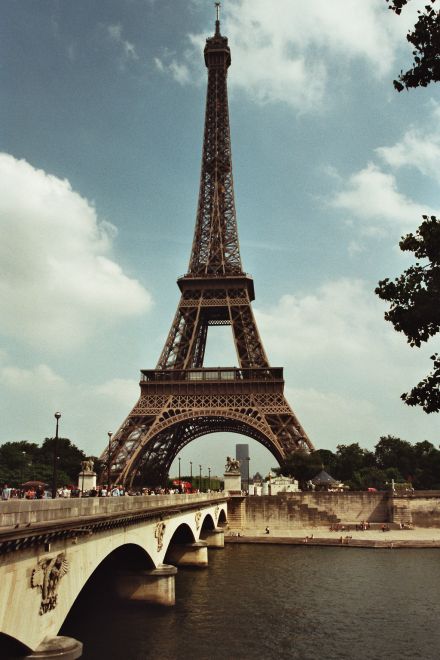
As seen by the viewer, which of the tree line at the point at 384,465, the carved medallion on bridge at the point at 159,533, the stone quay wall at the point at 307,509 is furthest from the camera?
the tree line at the point at 384,465

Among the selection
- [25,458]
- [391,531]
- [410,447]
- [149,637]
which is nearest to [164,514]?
[149,637]

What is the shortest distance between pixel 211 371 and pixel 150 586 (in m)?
46.4

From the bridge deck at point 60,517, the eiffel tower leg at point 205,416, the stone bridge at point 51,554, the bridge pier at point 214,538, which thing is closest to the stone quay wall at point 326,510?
the eiffel tower leg at point 205,416

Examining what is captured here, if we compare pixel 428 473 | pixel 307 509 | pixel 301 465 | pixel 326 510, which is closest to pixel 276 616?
pixel 307 509

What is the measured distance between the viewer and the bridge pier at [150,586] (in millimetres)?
28109

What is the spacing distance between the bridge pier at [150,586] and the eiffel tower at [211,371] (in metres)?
33.5

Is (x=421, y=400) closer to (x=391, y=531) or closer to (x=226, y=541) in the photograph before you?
(x=226, y=541)

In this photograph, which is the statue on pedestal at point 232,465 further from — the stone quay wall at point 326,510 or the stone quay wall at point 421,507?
the stone quay wall at point 421,507

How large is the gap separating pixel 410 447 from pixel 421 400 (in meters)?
104

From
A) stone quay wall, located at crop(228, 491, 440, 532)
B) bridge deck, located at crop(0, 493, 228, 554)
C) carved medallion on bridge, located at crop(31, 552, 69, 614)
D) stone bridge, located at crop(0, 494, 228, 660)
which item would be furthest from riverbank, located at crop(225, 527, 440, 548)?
carved medallion on bridge, located at crop(31, 552, 69, 614)

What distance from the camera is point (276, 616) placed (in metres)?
27.5

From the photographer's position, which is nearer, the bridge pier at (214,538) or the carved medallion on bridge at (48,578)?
the carved medallion on bridge at (48,578)

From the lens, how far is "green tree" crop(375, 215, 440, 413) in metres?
12.4

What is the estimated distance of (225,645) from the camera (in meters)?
22.6
